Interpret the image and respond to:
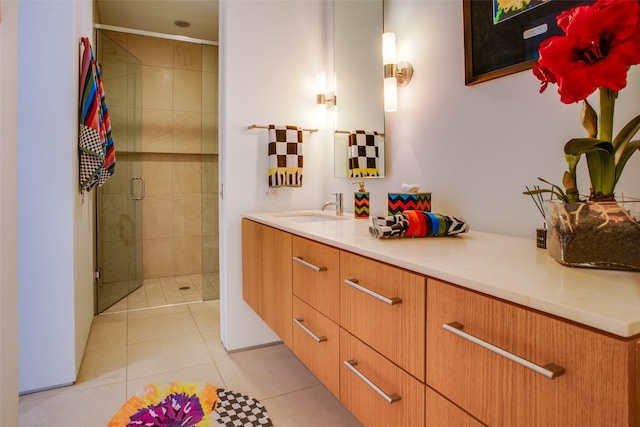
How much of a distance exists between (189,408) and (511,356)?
1599 mm

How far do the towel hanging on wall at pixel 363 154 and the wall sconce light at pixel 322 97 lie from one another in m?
0.34

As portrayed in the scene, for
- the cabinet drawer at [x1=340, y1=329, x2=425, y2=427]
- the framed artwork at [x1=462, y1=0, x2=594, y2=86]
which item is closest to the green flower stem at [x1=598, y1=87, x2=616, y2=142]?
the framed artwork at [x1=462, y1=0, x2=594, y2=86]

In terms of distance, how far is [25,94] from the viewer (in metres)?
1.90

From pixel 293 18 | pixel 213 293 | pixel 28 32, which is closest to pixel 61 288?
pixel 28 32

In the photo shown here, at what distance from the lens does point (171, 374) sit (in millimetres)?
2123

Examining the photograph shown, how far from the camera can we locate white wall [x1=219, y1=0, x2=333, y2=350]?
2.36 metres

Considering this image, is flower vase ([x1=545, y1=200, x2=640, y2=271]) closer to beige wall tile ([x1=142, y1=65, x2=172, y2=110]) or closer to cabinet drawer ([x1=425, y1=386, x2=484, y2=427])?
cabinet drawer ([x1=425, y1=386, x2=484, y2=427])

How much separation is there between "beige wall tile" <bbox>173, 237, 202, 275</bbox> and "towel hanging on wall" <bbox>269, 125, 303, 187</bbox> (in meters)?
2.25

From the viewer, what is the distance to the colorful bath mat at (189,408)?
1.70m

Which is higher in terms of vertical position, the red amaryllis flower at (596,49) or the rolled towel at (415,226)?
the red amaryllis flower at (596,49)

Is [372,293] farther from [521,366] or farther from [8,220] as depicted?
[8,220]

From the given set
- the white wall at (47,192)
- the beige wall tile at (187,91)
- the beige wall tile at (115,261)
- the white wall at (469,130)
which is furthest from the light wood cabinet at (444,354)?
the beige wall tile at (187,91)

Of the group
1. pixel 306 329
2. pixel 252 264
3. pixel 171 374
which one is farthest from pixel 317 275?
pixel 171 374

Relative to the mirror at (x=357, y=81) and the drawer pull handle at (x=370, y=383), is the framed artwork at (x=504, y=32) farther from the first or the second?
the drawer pull handle at (x=370, y=383)
